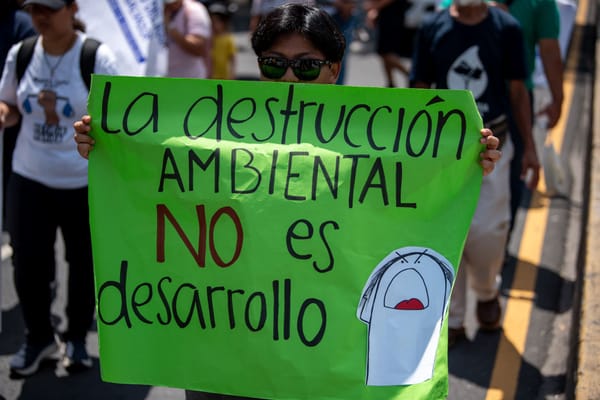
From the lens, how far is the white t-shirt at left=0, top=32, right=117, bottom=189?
403 cm

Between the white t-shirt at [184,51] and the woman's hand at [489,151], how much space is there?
12.1ft

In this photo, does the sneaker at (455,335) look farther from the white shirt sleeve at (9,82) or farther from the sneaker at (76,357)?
the white shirt sleeve at (9,82)

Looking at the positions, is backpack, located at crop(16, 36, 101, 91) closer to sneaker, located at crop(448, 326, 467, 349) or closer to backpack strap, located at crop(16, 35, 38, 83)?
backpack strap, located at crop(16, 35, 38, 83)

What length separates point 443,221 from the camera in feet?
8.91

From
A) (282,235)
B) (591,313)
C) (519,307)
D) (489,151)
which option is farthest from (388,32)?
(282,235)

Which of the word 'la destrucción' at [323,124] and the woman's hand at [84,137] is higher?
the word 'la destrucción' at [323,124]

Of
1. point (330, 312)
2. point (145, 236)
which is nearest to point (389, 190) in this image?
point (330, 312)

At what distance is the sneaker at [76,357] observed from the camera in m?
Answer: 4.41

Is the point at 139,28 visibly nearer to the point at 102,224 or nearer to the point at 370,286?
the point at 102,224

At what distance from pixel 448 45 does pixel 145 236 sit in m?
2.22

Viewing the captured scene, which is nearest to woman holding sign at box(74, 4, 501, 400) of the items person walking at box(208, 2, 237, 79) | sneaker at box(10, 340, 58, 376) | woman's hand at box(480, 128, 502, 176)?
woman's hand at box(480, 128, 502, 176)

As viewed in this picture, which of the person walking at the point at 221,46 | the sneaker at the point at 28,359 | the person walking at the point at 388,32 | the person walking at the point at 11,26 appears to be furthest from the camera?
the person walking at the point at 388,32

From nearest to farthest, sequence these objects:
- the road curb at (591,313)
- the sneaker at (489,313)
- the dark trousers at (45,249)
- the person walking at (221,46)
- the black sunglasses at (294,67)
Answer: the black sunglasses at (294,67), the road curb at (591,313), the dark trousers at (45,249), the sneaker at (489,313), the person walking at (221,46)

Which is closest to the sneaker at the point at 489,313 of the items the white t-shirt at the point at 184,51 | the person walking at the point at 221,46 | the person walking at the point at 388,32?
the white t-shirt at the point at 184,51
